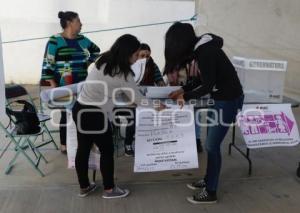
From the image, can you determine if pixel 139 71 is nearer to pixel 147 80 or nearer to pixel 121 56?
pixel 147 80

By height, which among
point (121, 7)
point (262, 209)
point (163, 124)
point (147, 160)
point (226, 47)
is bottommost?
point (262, 209)

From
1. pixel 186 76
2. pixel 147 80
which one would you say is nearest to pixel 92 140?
pixel 186 76

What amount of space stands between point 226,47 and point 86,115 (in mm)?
4060

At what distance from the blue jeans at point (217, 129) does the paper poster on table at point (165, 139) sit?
0.61 feet

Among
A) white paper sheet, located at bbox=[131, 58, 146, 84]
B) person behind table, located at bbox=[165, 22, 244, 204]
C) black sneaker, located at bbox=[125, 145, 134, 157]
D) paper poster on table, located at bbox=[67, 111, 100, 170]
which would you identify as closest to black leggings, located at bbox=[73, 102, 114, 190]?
paper poster on table, located at bbox=[67, 111, 100, 170]

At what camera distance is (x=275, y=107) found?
144 inches

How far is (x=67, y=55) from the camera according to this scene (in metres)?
3.80

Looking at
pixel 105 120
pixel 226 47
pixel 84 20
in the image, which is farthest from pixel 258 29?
pixel 105 120

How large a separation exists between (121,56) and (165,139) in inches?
31.7

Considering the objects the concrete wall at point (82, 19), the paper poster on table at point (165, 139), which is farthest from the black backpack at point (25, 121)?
the concrete wall at point (82, 19)

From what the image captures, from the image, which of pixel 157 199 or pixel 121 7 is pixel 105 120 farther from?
pixel 121 7

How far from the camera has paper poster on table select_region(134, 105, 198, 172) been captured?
10.1 ft

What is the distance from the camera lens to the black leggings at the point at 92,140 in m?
2.87

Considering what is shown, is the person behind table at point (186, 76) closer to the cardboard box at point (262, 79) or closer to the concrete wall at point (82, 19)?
the cardboard box at point (262, 79)
